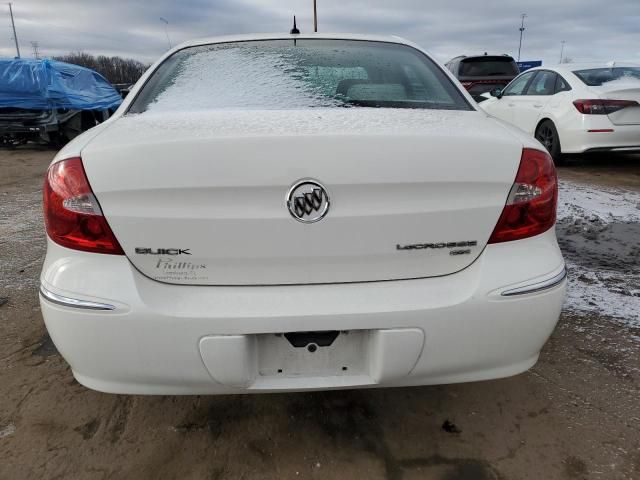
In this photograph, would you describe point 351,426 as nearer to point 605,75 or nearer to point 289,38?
point 289,38

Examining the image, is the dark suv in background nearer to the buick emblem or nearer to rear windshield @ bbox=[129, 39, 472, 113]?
rear windshield @ bbox=[129, 39, 472, 113]

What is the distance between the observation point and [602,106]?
6301mm

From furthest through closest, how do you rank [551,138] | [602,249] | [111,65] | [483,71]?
[111,65] → [483,71] → [551,138] → [602,249]

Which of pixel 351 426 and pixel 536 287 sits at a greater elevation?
pixel 536 287

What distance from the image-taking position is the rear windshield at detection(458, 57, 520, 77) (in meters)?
11.2

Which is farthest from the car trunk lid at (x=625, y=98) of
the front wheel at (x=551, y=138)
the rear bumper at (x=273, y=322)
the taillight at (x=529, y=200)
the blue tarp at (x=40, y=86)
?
the blue tarp at (x=40, y=86)

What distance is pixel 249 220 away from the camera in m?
1.51

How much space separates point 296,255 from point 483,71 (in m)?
11.0

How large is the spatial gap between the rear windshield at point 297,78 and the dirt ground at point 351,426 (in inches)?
47.3

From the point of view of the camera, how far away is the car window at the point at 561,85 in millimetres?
6868

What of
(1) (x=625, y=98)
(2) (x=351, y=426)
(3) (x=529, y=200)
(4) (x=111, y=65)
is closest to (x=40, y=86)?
(1) (x=625, y=98)

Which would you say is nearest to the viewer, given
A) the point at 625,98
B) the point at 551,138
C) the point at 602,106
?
the point at 625,98

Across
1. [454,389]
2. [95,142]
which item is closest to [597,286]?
[454,389]

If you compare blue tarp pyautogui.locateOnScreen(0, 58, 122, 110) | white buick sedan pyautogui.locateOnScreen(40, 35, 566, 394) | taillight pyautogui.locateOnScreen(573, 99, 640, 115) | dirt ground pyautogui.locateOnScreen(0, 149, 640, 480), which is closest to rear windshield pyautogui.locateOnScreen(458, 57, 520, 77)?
taillight pyautogui.locateOnScreen(573, 99, 640, 115)
